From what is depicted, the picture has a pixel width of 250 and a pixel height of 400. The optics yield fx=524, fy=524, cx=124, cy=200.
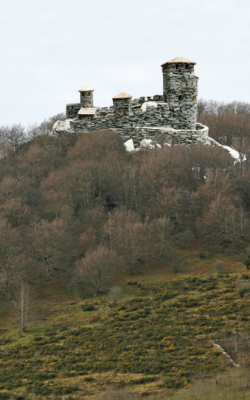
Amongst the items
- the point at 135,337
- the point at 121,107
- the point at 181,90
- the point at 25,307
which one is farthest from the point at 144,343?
the point at 181,90

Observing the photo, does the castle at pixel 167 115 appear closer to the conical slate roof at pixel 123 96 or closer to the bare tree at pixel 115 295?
the conical slate roof at pixel 123 96

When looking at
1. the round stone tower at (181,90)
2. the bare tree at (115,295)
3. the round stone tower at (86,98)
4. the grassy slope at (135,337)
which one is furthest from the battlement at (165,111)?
the bare tree at (115,295)

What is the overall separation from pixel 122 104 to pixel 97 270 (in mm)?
22506

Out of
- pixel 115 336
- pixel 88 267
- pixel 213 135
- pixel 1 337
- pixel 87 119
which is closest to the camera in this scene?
pixel 115 336

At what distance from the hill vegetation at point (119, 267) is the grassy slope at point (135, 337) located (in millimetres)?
87

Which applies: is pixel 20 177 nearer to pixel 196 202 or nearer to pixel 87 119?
pixel 87 119

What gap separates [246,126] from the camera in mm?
64062

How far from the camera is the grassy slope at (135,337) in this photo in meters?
23.2

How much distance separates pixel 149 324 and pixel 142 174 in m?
19.3

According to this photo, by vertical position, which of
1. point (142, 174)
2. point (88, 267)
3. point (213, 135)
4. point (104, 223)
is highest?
point (213, 135)

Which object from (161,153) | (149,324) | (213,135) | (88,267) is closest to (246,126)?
(213,135)

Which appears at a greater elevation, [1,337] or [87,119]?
[87,119]

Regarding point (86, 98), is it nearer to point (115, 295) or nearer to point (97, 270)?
point (97, 270)

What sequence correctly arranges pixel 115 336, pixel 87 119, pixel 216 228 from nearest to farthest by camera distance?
pixel 115 336, pixel 216 228, pixel 87 119
